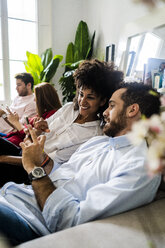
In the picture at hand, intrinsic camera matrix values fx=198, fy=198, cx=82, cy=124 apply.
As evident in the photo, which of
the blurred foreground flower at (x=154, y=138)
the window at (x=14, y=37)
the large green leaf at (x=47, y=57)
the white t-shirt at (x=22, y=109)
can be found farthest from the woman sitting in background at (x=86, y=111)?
the window at (x=14, y=37)

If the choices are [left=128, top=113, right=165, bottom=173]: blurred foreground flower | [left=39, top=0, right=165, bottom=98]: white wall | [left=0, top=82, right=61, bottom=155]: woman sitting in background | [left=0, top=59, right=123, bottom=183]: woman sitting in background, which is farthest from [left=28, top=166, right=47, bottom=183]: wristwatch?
[left=39, top=0, right=165, bottom=98]: white wall

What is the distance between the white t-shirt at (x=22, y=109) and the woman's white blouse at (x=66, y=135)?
1221 millimetres

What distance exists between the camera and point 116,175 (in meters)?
0.74

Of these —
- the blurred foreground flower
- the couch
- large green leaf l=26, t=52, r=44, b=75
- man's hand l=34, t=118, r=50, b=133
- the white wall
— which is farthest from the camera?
large green leaf l=26, t=52, r=44, b=75

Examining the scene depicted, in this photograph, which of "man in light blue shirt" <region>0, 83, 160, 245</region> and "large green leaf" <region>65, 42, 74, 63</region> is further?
"large green leaf" <region>65, 42, 74, 63</region>

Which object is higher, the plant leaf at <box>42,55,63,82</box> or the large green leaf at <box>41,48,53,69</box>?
the large green leaf at <box>41,48,53,69</box>

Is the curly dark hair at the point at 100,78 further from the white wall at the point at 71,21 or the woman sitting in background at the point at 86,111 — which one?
the white wall at the point at 71,21

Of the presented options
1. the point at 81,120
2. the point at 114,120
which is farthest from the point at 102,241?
the point at 81,120

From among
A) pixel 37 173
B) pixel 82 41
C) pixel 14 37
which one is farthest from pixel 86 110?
pixel 14 37

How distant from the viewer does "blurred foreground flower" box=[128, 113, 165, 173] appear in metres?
0.21

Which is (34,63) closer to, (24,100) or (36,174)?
(24,100)

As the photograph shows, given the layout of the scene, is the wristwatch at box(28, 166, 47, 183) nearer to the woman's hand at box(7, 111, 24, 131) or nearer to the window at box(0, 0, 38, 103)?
the woman's hand at box(7, 111, 24, 131)

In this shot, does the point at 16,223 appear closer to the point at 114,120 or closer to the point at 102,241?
the point at 102,241

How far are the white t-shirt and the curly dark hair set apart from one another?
1471mm
